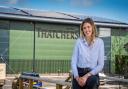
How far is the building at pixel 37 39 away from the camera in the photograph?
2381 cm

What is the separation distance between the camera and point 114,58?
28094mm

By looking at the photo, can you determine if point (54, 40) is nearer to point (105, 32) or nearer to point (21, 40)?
point (21, 40)

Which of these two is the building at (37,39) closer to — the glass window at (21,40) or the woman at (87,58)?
the glass window at (21,40)

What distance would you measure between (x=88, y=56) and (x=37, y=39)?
21.3 meters

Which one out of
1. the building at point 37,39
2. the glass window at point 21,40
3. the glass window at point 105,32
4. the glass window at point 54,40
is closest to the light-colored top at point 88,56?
the building at point 37,39

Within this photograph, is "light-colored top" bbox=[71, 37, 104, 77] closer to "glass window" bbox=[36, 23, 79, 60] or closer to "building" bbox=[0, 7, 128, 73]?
"building" bbox=[0, 7, 128, 73]

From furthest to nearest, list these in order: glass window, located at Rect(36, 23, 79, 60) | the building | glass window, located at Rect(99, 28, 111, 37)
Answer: glass window, located at Rect(99, 28, 111, 37) → glass window, located at Rect(36, 23, 79, 60) → the building

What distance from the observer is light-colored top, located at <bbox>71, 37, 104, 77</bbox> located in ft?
12.9

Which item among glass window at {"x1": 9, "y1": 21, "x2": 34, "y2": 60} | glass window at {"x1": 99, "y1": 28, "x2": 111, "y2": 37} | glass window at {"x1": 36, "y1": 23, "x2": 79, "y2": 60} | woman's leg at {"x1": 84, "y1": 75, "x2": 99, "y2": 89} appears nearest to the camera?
woman's leg at {"x1": 84, "y1": 75, "x2": 99, "y2": 89}

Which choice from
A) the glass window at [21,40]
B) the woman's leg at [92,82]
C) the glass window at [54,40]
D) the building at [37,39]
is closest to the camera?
the woman's leg at [92,82]

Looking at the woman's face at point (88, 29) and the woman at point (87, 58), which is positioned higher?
the woman's face at point (88, 29)

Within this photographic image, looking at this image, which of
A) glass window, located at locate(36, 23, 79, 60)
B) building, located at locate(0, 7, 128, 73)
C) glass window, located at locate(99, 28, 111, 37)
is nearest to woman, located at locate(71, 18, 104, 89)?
building, located at locate(0, 7, 128, 73)

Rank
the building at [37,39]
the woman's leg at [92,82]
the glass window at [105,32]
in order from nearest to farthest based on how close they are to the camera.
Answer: the woman's leg at [92,82] → the building at [37,39] → the glass window at [105,32]

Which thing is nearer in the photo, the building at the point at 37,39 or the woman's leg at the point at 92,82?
the woman's leg at the point at 92,82
